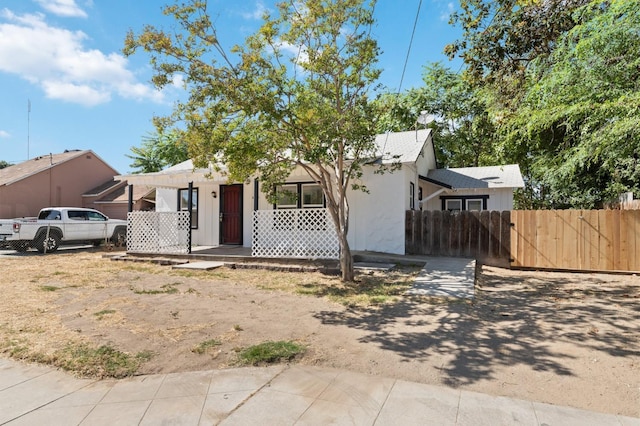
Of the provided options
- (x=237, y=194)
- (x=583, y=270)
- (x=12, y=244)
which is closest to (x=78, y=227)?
(x=12, y=244)

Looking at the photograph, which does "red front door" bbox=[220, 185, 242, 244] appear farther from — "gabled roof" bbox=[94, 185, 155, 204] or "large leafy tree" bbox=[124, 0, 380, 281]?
"gabled roof" bbox=[94, 185, 155, 204]

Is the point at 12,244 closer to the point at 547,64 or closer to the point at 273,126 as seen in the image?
the point at 273,126

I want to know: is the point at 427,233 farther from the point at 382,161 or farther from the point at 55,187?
the point at 55,187

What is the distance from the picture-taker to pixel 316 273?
9.44 m

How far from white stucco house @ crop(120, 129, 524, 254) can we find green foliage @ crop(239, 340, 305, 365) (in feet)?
17.6

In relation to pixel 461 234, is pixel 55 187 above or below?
above

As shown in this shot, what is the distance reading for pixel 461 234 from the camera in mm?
11078

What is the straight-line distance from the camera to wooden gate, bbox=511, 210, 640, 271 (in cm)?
940

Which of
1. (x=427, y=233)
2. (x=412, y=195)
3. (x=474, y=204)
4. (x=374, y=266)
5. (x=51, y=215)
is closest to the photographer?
(x=374, y=266)

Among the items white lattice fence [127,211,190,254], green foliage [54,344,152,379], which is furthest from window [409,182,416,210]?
green foliage [54,344,152,379]

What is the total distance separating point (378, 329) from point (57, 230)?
50.1 ft

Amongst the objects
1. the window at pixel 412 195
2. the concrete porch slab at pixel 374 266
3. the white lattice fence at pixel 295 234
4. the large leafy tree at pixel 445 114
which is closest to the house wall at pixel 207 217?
the white lattice fence at pixel 295 234

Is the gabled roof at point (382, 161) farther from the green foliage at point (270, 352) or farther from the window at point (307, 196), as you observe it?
the green foliage at point (270, 352)

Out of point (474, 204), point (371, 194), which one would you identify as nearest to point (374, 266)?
point (371, 194)
